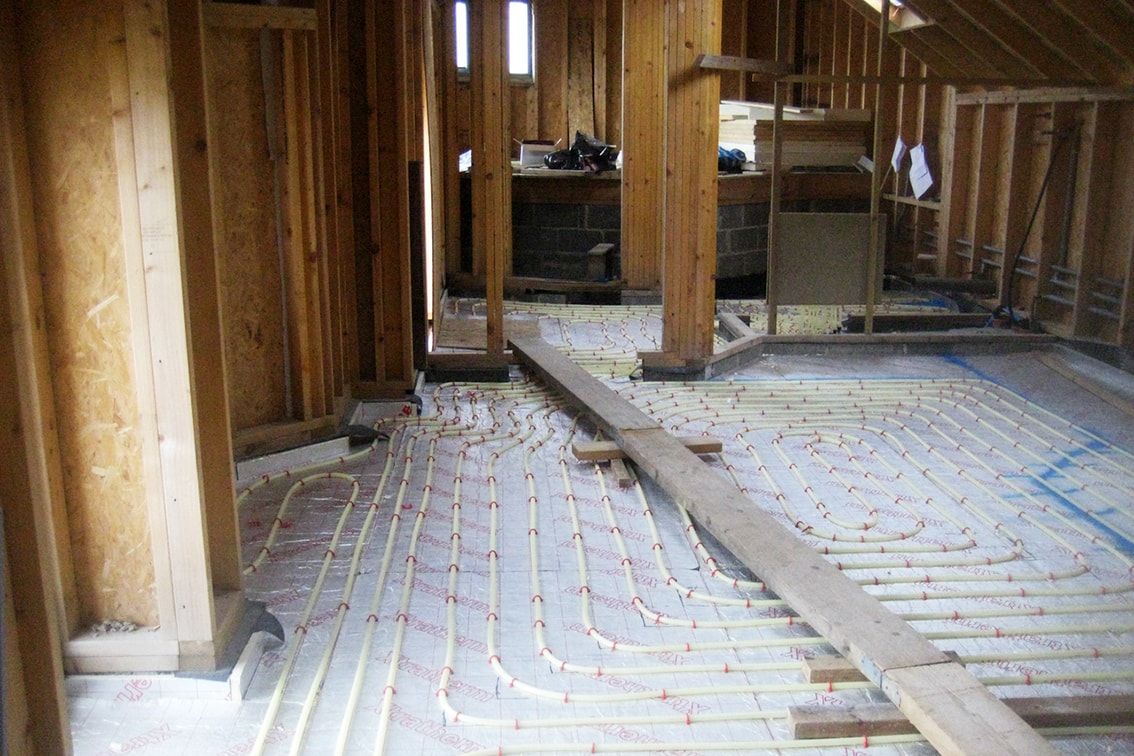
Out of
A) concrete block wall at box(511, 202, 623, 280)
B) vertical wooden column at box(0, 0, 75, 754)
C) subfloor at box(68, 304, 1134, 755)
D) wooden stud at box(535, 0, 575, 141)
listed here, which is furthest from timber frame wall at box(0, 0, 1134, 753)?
wooden stud at box(535, 0, 575, 141)

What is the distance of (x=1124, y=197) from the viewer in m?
7.11

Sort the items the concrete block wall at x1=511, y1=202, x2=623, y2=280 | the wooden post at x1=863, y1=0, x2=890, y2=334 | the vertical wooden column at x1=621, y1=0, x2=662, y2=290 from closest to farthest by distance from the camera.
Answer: the wooden post at x1=863, y1=0, x2=890, y2=334 < the vertical wooden column at x1=621, y1=0, x2=662, y2=290 < the concrete block wall at x1=511, y1=202, x2=623, y2=280

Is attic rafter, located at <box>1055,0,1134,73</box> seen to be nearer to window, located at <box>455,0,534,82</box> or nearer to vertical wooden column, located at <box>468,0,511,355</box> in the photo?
vertical wooden column, located at <box>468,0,511,355</box>

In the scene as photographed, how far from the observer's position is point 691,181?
21.1 feet

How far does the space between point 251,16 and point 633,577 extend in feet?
8.97

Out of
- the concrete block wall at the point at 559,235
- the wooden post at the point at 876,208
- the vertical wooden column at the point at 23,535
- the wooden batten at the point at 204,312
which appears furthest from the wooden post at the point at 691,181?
the vertical wooden column at the point at 23,535

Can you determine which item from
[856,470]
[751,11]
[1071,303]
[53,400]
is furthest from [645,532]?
[751,11]

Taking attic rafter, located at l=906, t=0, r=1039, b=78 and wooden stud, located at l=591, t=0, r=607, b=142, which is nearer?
attic rafter, located at l=906, t=0, r=1039, b=78

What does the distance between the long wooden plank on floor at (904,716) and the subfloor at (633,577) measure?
36 mm

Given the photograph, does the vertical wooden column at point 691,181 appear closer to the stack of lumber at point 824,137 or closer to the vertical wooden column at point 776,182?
the vertical wooden column at point 776,182

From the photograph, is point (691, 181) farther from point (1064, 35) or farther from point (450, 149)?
point (450, 149)

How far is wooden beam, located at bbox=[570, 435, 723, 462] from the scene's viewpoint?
5082 millimetres

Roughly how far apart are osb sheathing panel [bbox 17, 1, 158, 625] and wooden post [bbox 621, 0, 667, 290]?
5.74 metres

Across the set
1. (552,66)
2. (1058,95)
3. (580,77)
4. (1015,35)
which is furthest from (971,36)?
(552,66)
